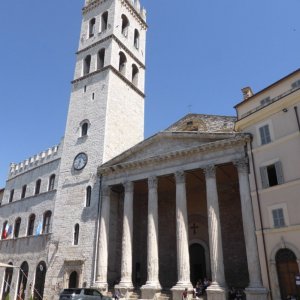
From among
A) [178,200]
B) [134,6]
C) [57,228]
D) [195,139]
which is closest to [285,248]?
[178,200]

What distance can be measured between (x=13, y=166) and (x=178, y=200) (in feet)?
66.1

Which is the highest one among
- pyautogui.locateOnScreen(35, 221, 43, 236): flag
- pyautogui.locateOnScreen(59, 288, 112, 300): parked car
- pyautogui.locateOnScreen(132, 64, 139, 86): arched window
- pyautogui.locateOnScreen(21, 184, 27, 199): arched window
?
pyautogui.locateOnScreen(132, 64, 139, 86): arched window

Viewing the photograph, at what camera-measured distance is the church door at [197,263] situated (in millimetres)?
22500

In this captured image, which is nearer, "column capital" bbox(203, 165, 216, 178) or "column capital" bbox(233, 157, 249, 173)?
"column capital" bbox(233, 157, 249, 173)

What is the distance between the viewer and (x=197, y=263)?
75.0ft

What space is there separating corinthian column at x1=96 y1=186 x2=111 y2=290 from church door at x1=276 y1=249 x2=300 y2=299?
10444mm

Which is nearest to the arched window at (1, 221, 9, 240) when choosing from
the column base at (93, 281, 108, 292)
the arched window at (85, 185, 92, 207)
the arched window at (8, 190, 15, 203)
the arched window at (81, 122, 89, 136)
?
the arched window at (8, 190, 15, 203)

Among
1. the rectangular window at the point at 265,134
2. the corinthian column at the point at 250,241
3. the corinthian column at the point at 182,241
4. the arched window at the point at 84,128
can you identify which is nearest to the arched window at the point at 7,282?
the arched window at the point at 84,128

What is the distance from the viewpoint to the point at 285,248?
50.2 ft

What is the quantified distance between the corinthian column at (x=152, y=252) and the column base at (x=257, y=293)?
518 centimetres

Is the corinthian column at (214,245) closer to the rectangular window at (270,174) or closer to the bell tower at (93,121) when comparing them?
the rectangular window at (270,174)

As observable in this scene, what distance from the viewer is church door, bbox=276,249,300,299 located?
14.8m

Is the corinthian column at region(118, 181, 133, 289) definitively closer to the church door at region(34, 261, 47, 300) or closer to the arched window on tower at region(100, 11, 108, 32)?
the church door at region(34, 261, 47, 300)

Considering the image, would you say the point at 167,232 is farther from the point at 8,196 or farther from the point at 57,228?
the point at 8,196
